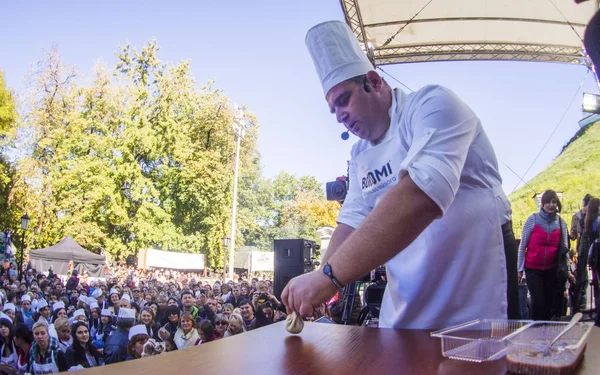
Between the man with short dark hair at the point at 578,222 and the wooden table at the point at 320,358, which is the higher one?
the man with short dark hair at the point at 578,222

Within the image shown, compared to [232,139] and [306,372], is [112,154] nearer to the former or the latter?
[232,139]

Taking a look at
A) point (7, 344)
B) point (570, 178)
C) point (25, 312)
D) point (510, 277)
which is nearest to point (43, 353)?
point (7, 344)

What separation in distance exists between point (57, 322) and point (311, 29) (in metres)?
6.47

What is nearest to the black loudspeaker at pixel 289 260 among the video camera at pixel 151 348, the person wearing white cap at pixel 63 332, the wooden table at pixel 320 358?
the video camera at pixel 151 348

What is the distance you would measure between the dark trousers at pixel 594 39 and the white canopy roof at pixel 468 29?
23.0 feet

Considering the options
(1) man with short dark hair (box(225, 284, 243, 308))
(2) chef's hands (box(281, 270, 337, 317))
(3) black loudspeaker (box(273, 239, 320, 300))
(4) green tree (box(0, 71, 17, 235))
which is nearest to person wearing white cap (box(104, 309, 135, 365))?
(3) black loudspeaker (box(273, 239, 320, 300))

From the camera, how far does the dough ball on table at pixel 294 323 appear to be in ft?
3.54

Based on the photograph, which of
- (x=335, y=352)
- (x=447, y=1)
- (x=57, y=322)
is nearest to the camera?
(x=335, y=352)

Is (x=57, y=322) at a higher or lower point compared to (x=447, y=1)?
lower

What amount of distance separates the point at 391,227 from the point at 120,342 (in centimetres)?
658

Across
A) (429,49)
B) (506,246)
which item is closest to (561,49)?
(429,49)

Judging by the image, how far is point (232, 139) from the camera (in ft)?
98.3

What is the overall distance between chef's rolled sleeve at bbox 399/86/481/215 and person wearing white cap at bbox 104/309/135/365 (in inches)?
245

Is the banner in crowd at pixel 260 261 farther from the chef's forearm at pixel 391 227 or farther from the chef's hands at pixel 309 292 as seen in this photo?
the chef's forearm at pixel 391 227
